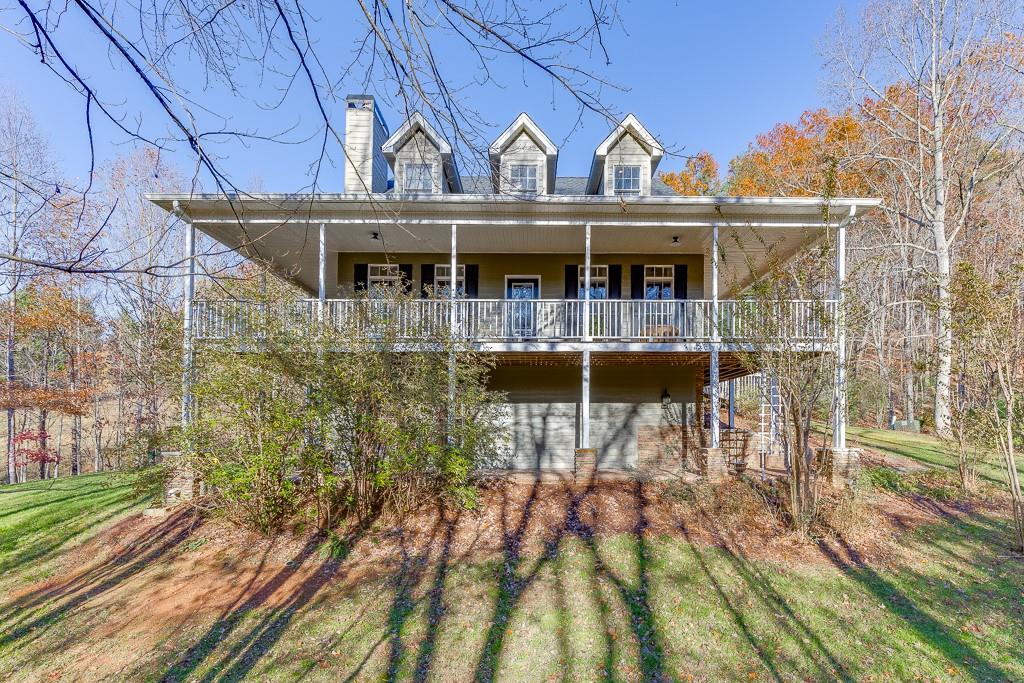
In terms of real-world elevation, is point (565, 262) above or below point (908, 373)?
above

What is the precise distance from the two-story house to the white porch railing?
76 mm

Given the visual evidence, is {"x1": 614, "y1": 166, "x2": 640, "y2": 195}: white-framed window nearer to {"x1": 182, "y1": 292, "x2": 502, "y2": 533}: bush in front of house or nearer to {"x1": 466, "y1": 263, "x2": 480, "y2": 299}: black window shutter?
{"x1": 466, "y1": 263, "x2": 480, "y2": 299}: black window shutter

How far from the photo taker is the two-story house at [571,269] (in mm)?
8984

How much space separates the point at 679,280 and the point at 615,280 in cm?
152

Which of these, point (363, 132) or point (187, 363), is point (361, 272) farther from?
point (187, 363)

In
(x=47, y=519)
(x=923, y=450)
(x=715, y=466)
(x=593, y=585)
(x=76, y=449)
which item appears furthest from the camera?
(x=76, y=449)

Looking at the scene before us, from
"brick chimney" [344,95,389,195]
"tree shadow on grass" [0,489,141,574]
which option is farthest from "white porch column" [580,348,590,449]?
"tree shadow on grass" [0,489,141,574]

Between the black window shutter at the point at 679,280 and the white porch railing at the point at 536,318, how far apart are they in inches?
46.3

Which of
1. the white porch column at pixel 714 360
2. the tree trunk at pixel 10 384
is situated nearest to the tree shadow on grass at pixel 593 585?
the white porch column at pixel 714 360

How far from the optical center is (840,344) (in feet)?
22.3

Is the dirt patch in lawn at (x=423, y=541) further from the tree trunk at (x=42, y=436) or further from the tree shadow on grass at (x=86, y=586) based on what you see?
the tree trunk at (x=42, y=436)

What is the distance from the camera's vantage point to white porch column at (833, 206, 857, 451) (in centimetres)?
659

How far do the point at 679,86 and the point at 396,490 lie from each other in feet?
20.3

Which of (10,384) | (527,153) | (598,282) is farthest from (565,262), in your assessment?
(10,384)
